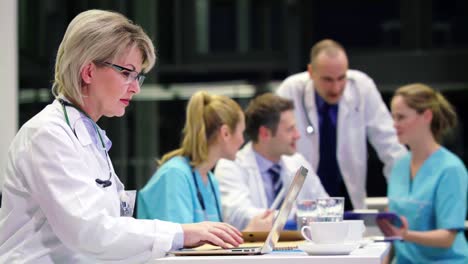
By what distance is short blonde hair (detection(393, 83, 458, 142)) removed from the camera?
3.72 meters

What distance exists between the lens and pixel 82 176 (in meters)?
1.79

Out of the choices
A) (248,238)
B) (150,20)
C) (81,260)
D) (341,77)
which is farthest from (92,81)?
(150,20)

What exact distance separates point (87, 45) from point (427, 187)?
198cm

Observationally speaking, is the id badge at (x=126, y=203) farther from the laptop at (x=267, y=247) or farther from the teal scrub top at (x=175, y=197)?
the teal scrub top at (x=175, y=197)

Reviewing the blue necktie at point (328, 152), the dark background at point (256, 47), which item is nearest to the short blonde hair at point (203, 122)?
the blue necktie at point (328, 152)

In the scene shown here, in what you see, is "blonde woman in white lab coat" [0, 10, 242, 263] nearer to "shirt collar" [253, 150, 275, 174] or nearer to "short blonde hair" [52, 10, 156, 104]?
"short blonde hair" [52, 10, 156, 104]

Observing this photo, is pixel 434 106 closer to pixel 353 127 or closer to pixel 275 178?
pixel 353 127

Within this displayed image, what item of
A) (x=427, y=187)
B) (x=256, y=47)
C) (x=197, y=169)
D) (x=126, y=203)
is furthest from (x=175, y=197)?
(x=256, y=47)

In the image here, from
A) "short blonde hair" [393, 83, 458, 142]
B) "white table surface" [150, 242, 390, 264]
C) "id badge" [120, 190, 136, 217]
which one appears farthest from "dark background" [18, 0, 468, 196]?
"white table surface" [150, 242, 390, 264]

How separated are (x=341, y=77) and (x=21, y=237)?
2.55m

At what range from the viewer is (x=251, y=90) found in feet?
20.0

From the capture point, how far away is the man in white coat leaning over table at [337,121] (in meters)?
4.16

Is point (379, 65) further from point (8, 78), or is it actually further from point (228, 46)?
point (8, 78)

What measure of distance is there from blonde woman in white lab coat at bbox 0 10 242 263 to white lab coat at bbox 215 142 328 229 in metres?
1.34
